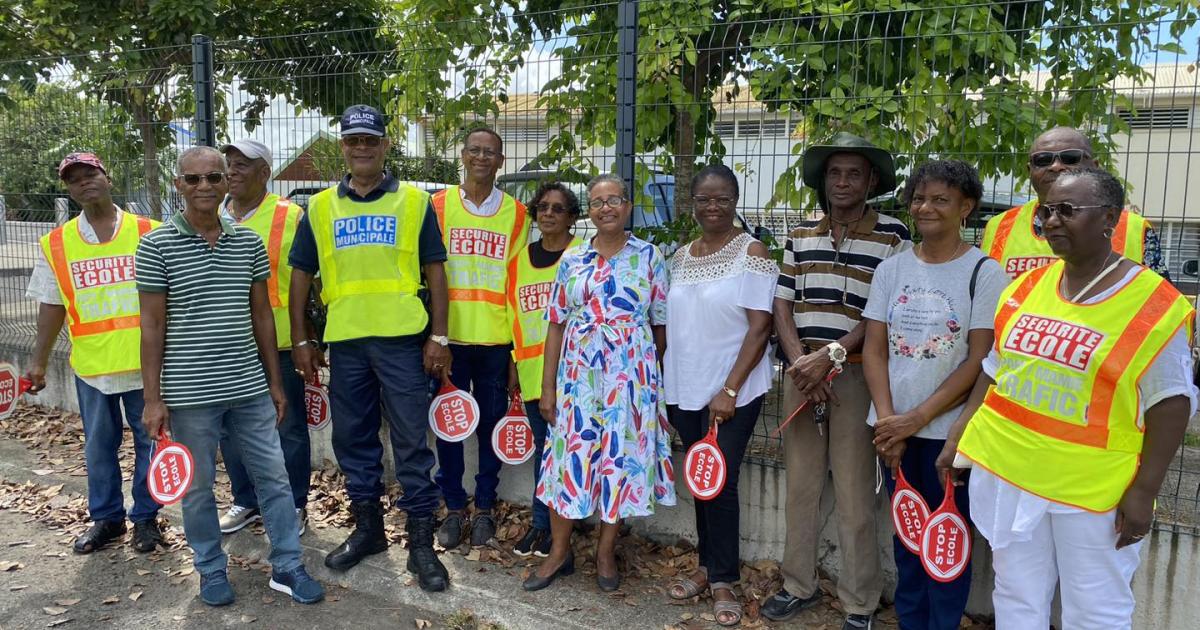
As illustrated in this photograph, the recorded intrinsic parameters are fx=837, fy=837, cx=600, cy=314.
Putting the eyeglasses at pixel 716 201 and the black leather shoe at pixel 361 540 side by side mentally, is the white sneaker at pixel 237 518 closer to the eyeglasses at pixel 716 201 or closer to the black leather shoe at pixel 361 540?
the black leather shoe at pixel 361 540

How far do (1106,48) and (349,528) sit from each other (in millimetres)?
4396

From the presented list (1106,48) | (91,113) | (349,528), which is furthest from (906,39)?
(91,113)

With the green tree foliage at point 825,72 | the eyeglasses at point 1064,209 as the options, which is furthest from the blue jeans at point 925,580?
the green tree foliage at point 825,72

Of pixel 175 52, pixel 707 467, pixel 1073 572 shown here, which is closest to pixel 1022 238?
pixel 1073 572

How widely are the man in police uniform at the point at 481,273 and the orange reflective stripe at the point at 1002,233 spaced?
7.14ft

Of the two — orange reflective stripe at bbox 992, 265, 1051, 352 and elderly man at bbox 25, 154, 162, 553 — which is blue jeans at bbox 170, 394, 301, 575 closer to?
elderly man at bbox 25, 154, 162, 553

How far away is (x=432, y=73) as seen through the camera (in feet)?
16.1

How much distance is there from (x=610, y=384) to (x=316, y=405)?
1.78 m

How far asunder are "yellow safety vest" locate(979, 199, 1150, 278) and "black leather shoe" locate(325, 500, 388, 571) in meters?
3.04

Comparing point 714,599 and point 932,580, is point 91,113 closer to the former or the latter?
point 714,599

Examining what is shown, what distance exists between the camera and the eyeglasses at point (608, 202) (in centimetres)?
365

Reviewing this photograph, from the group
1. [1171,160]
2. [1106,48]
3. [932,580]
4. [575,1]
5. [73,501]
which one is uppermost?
[575,1]

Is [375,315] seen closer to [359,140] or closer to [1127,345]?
[359,140]

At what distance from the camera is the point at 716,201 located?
11.5ft
